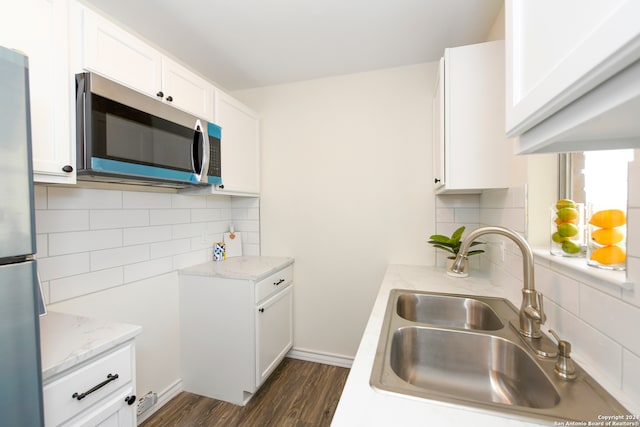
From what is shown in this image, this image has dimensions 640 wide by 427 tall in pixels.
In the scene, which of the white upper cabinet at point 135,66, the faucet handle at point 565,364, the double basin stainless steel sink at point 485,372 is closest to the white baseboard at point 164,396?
the double basin stainless steel sink at point 485,372

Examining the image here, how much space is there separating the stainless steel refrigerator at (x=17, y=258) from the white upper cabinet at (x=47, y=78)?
1.27 ft

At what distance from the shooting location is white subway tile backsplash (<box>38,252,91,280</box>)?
4.25 feet

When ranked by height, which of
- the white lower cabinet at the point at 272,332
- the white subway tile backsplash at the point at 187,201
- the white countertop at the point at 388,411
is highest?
the white subway tile backsplash at the point at 187,201

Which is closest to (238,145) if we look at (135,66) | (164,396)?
(135,66)

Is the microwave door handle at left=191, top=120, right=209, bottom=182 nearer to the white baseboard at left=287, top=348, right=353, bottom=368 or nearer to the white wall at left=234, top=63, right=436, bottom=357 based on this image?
the white wall at left=234, top=63, right=436, bottom=357

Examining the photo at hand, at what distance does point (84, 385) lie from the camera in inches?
37.1

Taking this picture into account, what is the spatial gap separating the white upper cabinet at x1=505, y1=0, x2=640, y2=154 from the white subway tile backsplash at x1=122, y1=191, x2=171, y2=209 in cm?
191

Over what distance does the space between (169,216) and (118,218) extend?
0.36 meters

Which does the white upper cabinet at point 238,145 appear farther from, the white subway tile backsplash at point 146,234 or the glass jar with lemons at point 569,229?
the glass jar with lemons at point 569,229

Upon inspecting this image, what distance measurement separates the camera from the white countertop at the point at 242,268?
1903mm

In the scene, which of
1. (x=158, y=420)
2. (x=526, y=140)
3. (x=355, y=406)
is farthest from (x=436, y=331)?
(x=158, y=420)

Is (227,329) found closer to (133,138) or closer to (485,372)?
(133,138)

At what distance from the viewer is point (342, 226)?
2.37 meters

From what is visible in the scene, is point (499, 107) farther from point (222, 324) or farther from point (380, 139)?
point (222, 324)
